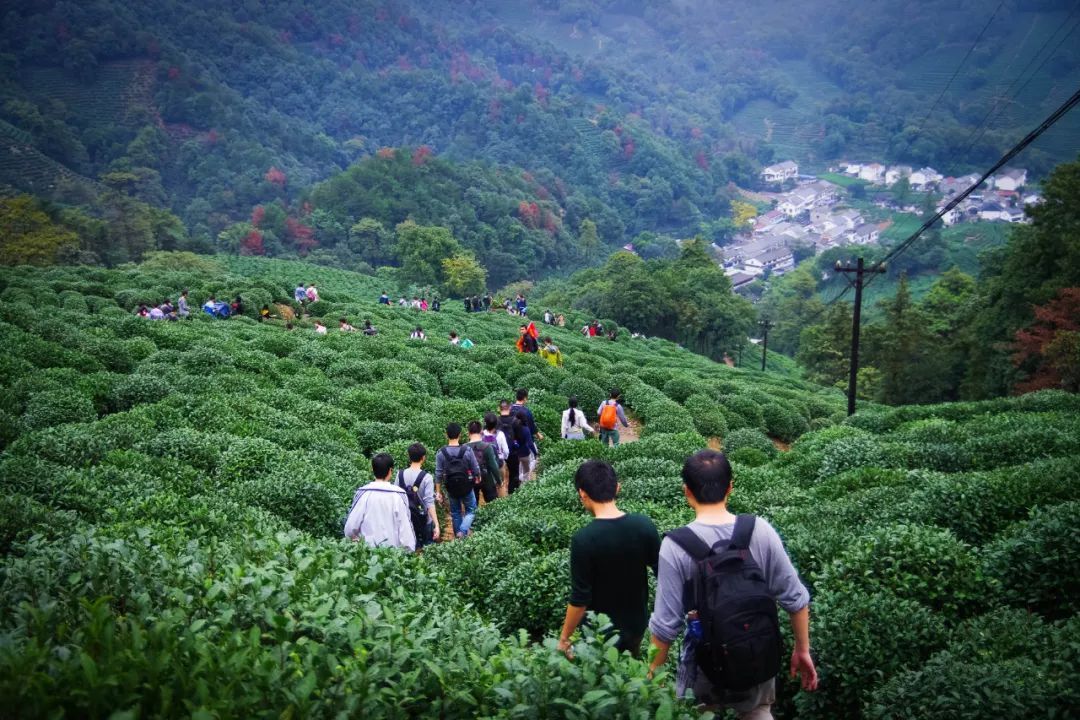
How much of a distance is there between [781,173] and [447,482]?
176375mm

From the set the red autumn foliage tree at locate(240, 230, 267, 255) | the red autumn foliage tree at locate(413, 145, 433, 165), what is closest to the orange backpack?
the red autumn foliage tree at locate(240, 230, 267, 255)

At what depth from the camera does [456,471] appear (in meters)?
8.47

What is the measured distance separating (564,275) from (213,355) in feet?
286

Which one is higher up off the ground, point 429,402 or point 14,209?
point 14,209

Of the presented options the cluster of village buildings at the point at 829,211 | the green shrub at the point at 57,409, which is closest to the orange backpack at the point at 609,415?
the green shrub at the point at 57,409

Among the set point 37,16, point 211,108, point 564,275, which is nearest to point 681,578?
point 564,275

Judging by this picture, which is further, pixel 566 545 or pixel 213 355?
pixel 213 355

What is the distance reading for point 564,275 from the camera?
330 feet

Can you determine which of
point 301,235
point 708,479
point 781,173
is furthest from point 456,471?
point 781,173

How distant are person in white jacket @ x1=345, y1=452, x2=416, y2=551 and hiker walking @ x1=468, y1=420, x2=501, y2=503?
2220 millimetres

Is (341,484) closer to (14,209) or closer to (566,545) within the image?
(566,545)

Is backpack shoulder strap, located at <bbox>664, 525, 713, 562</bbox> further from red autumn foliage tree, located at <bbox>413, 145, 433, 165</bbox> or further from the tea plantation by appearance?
red autumn foliage tree, located at <bbox>413, 145, 433, 165</bbox>

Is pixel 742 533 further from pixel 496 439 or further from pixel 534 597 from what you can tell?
pixel 496 439

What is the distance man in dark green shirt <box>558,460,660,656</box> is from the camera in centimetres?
417
